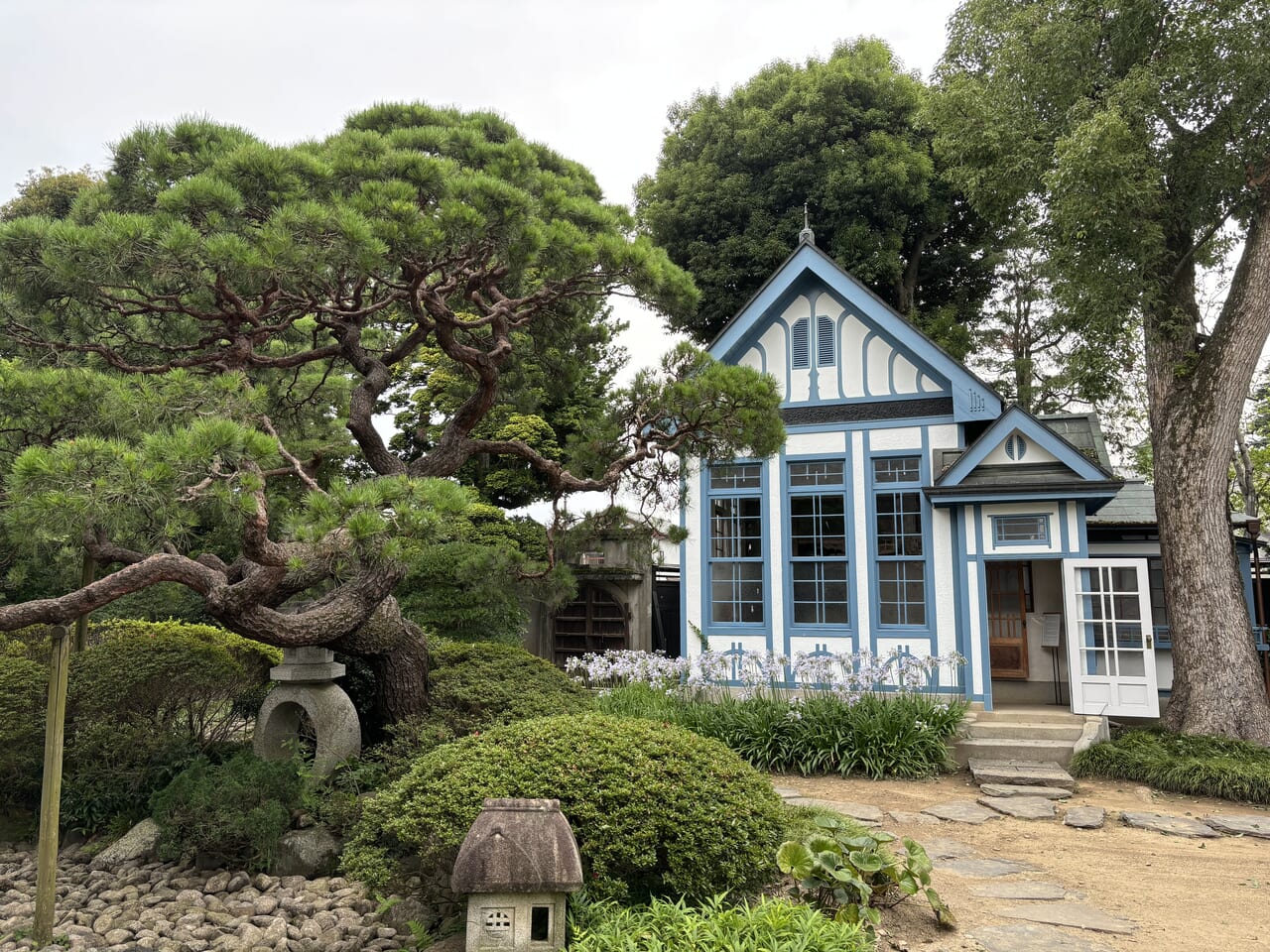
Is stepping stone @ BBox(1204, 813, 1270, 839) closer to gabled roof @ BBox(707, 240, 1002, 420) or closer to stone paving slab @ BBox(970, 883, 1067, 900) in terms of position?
stone paving slab @ BBox(970, 883, 1067, 900)

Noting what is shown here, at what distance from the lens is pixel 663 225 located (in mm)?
18141

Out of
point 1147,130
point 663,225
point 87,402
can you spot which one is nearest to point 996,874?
point 87,402

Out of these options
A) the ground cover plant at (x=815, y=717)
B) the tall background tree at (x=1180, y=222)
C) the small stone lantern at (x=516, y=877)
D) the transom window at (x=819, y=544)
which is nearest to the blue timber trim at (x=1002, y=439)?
the tall background tree at (x=1180, y=222)

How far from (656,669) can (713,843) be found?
5033 millimetres

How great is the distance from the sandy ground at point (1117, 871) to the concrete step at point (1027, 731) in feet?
3.00

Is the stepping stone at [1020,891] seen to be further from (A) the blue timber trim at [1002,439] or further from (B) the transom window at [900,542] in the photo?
(A) the blue timber trim at [1002,439]

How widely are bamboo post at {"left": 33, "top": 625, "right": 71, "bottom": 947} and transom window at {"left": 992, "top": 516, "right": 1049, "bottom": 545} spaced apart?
8.96 metres

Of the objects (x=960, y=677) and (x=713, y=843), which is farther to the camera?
(x=960, y=677)

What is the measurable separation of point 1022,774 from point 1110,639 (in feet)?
8.12

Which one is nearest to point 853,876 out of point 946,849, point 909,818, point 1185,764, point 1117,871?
point 946,849

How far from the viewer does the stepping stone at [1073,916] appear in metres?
4.06

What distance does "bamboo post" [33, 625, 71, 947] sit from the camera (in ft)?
13.7

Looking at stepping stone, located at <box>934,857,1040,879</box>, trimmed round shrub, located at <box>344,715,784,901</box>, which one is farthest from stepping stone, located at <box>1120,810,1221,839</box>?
trimmed round shrub, located at <box>344,715,784,901</box>

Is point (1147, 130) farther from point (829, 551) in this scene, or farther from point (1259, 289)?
point (829, 551)
